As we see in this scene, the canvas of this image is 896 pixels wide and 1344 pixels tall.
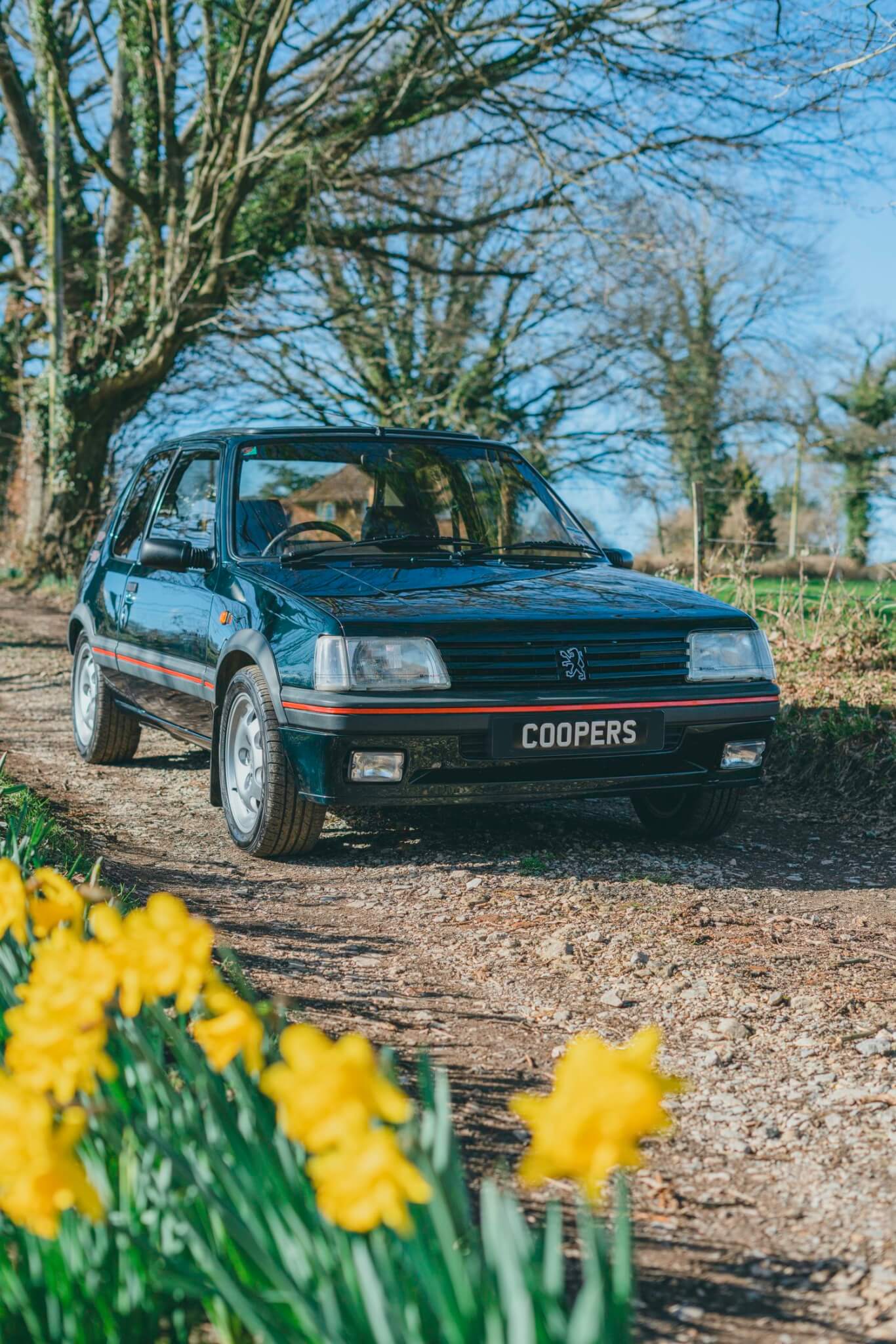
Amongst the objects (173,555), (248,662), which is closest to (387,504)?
(173,555)

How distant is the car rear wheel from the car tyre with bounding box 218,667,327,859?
5.12ft

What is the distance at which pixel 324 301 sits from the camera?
1889cm

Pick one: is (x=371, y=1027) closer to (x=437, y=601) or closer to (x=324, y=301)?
(x=437, y=601)

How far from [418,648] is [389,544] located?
3.54 feet

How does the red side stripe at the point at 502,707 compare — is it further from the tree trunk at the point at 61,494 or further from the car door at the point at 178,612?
the tree trunk at the point at 61,494

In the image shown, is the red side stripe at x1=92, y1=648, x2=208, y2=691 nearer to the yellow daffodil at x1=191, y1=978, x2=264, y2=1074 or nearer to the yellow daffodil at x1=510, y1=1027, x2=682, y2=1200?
the yellow daffodil at x1=191, y1=978, x2=264, y2=1074

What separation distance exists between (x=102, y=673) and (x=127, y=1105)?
18.7ft

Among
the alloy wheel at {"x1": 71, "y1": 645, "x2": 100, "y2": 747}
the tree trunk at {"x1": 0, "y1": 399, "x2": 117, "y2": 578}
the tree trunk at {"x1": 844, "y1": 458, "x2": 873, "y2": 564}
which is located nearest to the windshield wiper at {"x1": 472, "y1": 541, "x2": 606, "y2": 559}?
the alloy wheel at {"x1": 71, "y1": 645, "x2": 100, "y2": 747}

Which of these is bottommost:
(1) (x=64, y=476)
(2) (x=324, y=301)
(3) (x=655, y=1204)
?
(3) (x=655, y=1204)

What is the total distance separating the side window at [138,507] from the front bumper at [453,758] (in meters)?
2.79

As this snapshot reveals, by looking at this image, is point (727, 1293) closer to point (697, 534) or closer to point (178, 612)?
point (178, 612)

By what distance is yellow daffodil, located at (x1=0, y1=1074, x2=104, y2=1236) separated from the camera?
61.8 inches

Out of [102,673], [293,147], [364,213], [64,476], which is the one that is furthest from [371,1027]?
[64,476]

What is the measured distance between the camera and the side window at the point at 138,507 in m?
7.48
